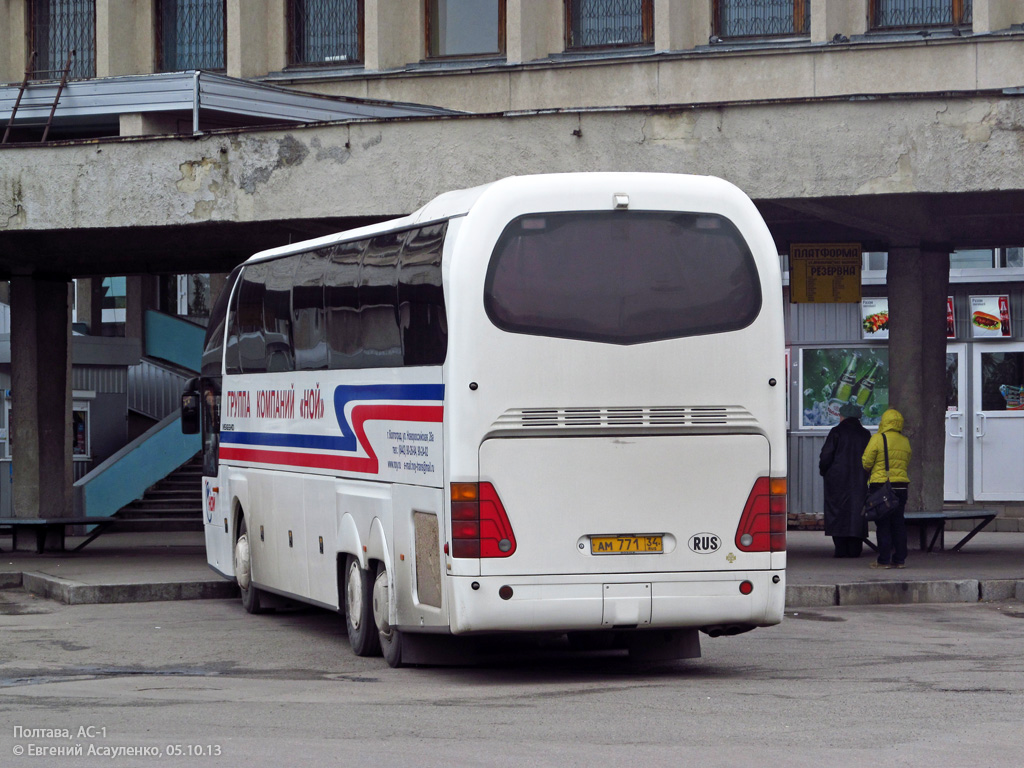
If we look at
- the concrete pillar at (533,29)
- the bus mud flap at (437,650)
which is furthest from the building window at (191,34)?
the bus mud flap at (437,650)

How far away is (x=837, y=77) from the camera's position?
78.3ft

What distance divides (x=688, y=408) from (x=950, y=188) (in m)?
6.54

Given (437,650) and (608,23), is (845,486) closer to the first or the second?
(608,23)

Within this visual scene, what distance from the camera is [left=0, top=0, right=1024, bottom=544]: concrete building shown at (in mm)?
16188

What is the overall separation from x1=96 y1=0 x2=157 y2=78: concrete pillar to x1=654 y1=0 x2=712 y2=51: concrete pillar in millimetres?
8865

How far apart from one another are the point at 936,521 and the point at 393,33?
39.2 ft

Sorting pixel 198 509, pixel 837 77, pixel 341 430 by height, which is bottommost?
pixel 198 509

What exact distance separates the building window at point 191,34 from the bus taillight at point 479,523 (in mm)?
19555

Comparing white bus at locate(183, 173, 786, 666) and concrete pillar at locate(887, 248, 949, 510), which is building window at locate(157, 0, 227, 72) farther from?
white bus at locate(183, 173, 786, 666)

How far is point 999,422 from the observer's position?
27.1 metres

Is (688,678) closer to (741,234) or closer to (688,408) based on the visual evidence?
(688,408)

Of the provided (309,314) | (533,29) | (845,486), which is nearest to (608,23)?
(533,29)

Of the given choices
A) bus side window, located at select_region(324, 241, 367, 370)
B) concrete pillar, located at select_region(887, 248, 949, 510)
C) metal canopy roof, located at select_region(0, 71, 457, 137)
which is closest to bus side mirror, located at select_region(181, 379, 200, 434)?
bus side window, located at select_region(324, 241, 367, 370)

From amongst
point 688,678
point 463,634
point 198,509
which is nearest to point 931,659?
point 688,678
